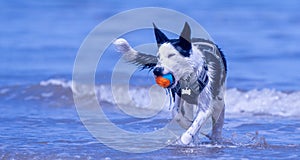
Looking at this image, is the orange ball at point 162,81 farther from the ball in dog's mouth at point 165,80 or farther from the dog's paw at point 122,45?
the dog's paw at point 122,45

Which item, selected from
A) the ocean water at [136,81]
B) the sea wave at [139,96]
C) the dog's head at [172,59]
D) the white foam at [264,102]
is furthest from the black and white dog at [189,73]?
the sea wave at [139,96]

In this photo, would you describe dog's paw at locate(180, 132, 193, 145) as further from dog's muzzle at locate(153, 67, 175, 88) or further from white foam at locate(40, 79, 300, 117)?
white foam at locate(40, 79, 300, 117)

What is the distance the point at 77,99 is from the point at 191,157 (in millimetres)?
4128

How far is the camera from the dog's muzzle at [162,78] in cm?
703

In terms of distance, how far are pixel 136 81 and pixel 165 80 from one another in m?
5.94

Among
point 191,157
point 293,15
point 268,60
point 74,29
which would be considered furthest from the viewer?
point 293,15

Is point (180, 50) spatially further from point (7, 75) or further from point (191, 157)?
point (7, 75)

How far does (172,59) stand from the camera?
23.3ft

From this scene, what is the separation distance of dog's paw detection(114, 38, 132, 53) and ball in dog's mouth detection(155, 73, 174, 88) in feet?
1.81

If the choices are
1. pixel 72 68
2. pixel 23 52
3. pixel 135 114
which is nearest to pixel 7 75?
pixel 72 68

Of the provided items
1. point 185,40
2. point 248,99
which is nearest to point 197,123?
point 185,40

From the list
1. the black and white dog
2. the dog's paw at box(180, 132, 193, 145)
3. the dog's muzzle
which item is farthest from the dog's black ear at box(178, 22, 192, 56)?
the dog's paw at box(180, 132, 193, 145)

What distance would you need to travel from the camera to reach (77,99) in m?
11.7

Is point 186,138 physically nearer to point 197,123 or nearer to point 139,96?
point 197,123
